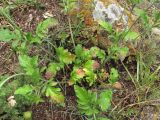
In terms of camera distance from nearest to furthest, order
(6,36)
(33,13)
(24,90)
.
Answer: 1. (24,90)
2. (6,36)
3. (33,13)

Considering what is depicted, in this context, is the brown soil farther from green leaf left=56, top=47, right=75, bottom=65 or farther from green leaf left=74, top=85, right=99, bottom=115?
green leaf left=74, top=85, right=99, bottom=115

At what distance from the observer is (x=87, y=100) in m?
2.29

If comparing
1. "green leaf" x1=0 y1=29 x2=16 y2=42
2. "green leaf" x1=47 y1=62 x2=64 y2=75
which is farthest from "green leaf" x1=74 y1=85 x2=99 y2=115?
"green leaf" x1=0 y1=29 x2=16 y2=42

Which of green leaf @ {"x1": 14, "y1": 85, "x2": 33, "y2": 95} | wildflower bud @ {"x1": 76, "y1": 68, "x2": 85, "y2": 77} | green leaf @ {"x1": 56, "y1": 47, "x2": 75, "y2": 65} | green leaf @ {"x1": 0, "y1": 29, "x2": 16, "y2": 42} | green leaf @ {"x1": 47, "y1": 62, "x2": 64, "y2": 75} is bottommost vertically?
green leaf @ {"x1": 14, "y1": 85, "x2": 33, "y2": 95}

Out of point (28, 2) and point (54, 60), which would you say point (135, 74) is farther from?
point (28, 2)

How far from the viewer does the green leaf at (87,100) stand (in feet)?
7.49

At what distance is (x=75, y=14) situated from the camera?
3.12 meters

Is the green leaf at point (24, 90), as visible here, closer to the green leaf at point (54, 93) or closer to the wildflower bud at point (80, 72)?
the green leaf at point (54, 93)

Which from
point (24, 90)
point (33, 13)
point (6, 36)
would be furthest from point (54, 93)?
point (33, 13)

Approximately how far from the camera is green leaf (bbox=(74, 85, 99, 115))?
7.49 feet

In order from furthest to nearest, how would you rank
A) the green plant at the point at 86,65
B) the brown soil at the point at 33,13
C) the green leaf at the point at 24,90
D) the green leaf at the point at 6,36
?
the brown soil at the point at 33,13 < the green plant at the point at 86,65 < the green leaf at the point at 6,36 < the green leaf at the point at 24,90

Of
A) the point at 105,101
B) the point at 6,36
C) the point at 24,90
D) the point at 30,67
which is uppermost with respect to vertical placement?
the point at 6,36

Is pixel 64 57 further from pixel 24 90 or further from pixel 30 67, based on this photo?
pixel 24 90

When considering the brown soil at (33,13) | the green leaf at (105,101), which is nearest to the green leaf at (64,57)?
the green leaf at (105,101)
